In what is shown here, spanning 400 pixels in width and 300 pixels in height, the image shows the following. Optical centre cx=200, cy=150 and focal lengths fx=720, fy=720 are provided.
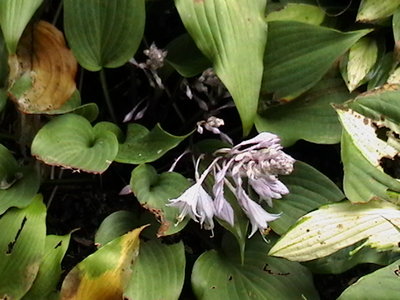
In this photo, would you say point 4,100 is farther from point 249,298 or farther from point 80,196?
point 249,298

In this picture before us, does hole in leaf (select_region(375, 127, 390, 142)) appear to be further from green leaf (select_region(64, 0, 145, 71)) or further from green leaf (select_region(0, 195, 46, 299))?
green leaf (select_region(0, 195, 46, 299))

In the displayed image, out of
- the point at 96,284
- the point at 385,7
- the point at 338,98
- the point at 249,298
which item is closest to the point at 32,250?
the point at 96,284

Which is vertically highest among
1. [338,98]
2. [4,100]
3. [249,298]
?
[4,100]

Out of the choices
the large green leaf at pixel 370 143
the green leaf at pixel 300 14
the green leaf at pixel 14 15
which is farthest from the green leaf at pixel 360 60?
the green leaf at pixel 14 15

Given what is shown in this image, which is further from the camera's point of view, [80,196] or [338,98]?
[80,196]

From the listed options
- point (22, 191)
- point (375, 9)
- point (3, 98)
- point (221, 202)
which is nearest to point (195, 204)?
point (221, 202)

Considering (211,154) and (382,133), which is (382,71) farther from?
(211,154)
